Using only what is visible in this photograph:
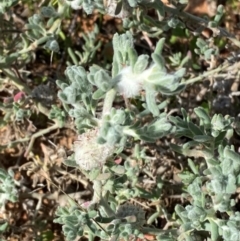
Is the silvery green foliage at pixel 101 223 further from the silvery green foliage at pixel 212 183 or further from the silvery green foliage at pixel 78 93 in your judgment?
the silvery green foliage at pixel 78 93

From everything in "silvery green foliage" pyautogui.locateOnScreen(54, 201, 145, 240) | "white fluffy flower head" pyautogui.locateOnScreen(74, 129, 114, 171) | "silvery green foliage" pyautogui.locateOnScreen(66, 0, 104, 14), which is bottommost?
"silvery green foliage" pyautogui.locateOnScreen(54, 201, 145, 240)

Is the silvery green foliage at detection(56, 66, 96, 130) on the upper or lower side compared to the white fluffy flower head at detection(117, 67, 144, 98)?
lower

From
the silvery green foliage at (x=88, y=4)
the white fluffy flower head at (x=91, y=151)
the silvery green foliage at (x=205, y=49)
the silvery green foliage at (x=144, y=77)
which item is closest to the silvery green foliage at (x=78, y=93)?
the white fluffy flower head at (x=91, y=151)

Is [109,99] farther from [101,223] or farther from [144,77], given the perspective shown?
[101,223]

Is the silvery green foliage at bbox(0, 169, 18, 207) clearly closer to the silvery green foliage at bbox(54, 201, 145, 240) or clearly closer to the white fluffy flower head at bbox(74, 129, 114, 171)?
the silvery green foliage at bbox(54, 201, 145, 240)

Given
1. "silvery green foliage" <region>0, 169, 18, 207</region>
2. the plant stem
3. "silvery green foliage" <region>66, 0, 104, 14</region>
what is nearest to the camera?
the plant stem

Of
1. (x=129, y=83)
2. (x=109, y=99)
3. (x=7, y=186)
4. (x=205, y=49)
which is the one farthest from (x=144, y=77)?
(x=205, y=49)

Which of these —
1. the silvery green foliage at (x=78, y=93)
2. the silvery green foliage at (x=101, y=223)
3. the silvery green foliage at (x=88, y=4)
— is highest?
the silvery green foliage at (x=88, y=4)

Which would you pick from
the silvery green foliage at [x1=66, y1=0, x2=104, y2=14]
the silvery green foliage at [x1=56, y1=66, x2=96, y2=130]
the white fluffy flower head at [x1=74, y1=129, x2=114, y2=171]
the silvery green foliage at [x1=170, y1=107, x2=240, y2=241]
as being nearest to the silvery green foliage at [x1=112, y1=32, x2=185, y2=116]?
the silvery green foliage at [x1=56, y1=66, x2=96, y2=130]

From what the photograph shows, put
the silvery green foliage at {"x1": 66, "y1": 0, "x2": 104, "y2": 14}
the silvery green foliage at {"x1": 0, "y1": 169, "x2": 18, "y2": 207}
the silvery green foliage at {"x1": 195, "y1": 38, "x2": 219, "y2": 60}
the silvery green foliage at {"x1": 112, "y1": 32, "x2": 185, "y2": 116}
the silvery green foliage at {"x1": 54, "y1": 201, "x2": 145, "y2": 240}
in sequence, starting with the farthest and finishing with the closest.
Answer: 1. the silvery green foliage at {"x1": 195, "y1": 38, "x2": 219, "y2": 60}
2. the silvery green foliage at {"x1": 0, "y1": 169, "x2": 18, "y2": 207}
3. the silvery green foliage at {"x1": 66, "y1": 0, "x2": 104, "y2": 14}
4. the silvery green foliage at {"x1": 54, "y1": 201, "x2": 145, "y2": 240}
5. the silvery green foliage at {"x1": 112, "y1": 32, "x2": 185, "y2": 116}
